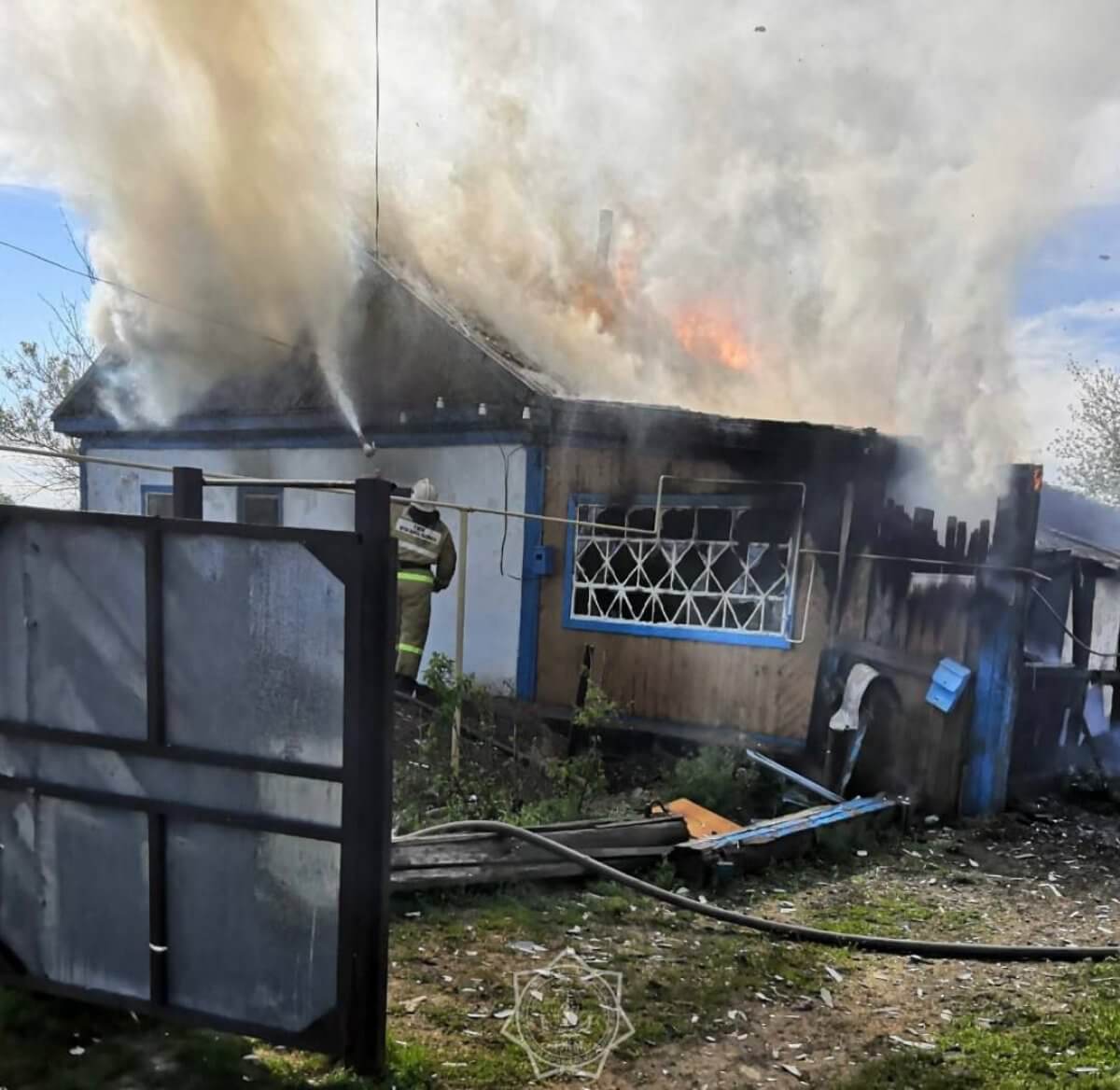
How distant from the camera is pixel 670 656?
27.6 ft

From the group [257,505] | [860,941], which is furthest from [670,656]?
[257,505]

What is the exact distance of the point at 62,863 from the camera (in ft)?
11.0

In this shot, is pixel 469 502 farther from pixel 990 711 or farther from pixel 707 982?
pixel 707 982

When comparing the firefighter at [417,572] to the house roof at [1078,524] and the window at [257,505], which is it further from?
the house roof at [1078,524]

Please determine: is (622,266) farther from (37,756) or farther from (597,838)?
(37,756)

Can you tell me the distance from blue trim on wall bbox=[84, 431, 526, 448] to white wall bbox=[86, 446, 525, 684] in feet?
0.20

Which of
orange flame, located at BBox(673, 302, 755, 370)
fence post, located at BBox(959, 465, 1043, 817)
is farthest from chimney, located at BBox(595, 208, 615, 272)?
fence post, located at BBox(959, 465, 1043, 817)

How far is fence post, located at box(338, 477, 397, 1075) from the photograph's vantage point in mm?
2969

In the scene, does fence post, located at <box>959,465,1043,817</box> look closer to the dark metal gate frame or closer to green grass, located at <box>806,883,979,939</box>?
green grass, located at <box>806,883,979,939</box>

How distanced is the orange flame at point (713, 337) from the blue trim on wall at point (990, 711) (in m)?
7.06

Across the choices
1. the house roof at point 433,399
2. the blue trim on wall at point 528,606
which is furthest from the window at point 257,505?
the blue trim on wall at point 528,606

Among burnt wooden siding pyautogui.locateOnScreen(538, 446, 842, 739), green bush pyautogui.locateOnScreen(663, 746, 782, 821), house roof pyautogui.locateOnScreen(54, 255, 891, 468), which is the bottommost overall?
green bush pyautogui.locateOnScreen(663, 746, 782, 821)

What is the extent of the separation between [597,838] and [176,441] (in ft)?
28.6

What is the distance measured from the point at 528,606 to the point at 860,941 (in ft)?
16.0
